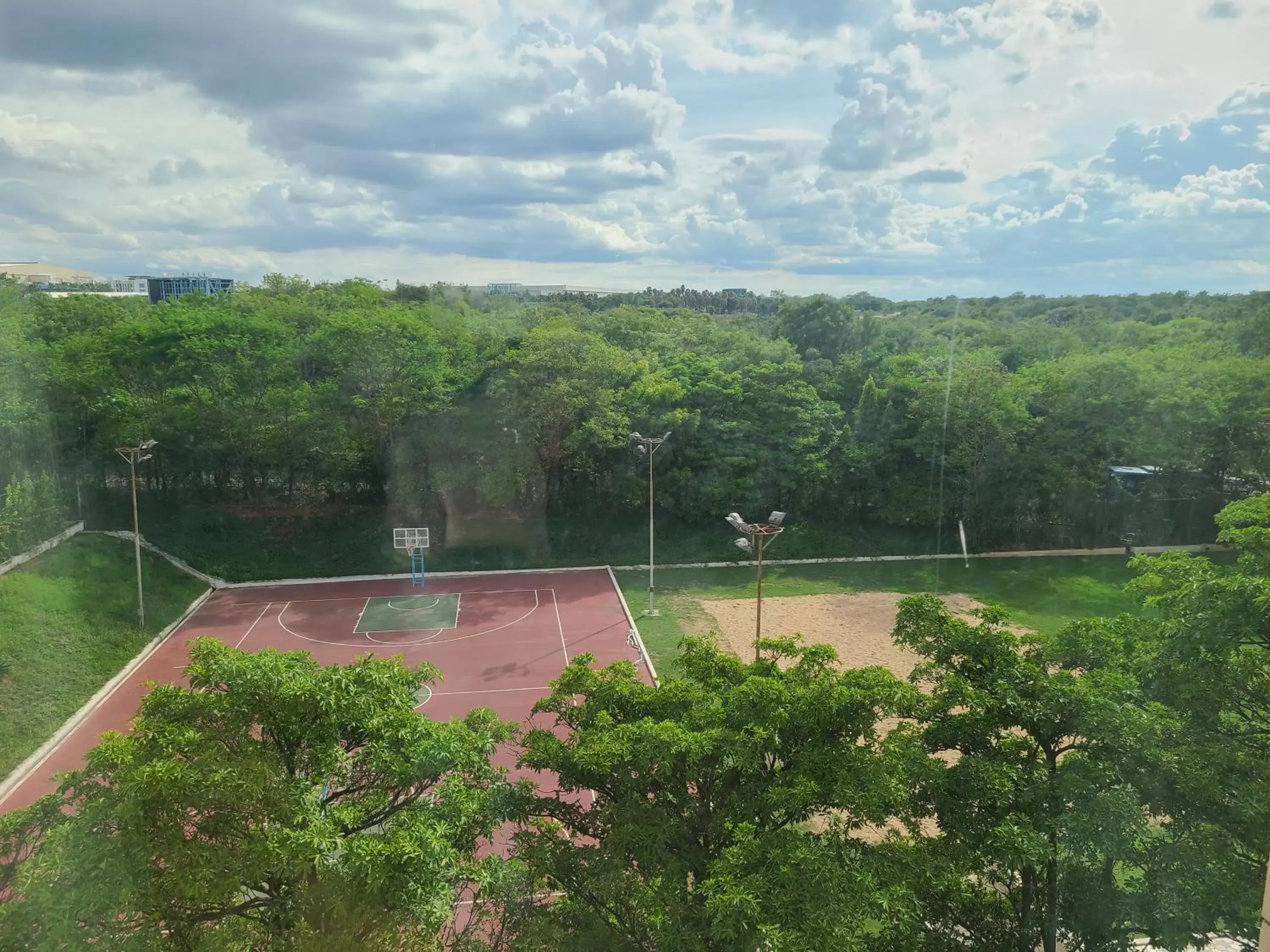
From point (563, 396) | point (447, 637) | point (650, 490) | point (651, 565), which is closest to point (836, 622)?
point (651, 565)

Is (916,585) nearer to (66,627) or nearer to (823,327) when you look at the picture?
(823,327)

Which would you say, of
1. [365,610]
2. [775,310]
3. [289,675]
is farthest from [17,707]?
[775,310]

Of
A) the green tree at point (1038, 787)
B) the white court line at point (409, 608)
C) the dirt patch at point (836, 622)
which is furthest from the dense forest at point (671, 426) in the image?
the green tree at point (1038, 787)

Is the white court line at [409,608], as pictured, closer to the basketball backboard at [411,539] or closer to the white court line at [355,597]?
the white court line at [355,597]

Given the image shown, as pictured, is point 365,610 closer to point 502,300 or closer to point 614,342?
point 614,342

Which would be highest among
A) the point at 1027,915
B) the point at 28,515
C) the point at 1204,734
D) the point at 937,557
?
the point at 1204,734

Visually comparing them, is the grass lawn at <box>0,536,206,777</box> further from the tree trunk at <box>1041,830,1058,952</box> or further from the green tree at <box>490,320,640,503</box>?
the tree trunk at <box>1041,830,1058,952</box>
